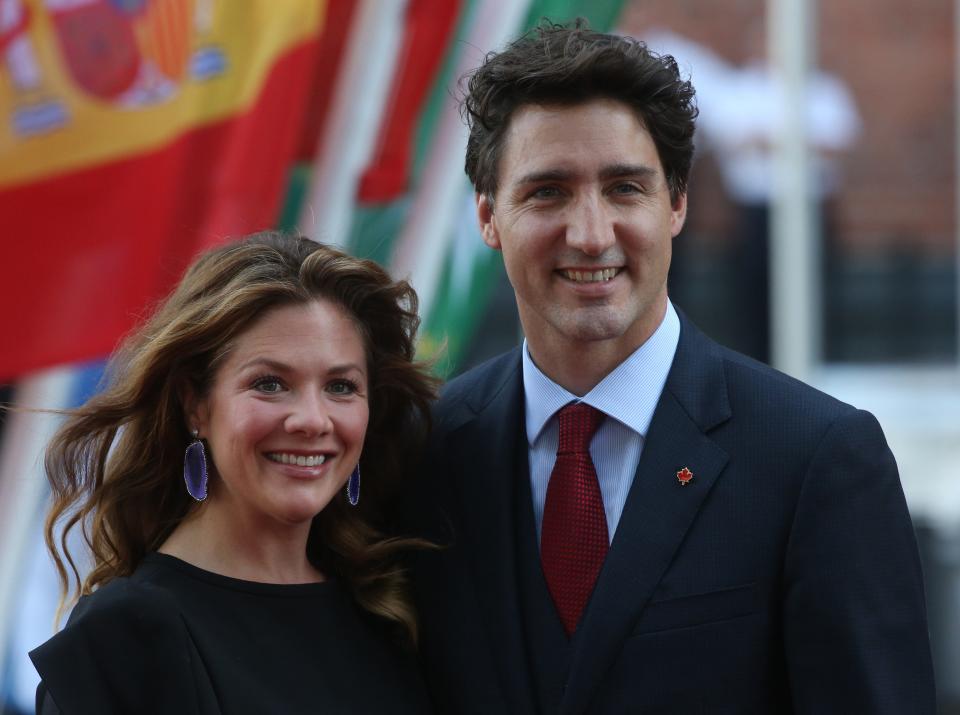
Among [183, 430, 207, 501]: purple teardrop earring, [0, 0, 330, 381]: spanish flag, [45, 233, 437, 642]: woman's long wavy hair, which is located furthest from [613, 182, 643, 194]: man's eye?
[0, 0, 330, 381]: spanish flag

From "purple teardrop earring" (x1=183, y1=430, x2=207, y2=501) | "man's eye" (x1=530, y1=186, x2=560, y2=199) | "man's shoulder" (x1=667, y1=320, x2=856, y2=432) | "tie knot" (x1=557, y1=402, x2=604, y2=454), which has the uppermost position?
"man's eye" (x1=530, y1=186, x2=560, y2=199)

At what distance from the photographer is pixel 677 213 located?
8.91 feet

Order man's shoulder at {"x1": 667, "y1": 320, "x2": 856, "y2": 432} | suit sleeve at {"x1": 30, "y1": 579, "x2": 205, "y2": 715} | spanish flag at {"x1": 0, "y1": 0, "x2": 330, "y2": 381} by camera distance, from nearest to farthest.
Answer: suit sleeve at {"x1": 30, "y1": 579, "x2": 205, "y2": 715}
man's shoulder at {"x1": 667, "y1": 320, "x2": 856, "y2": 432}
spanish flag at {"x1": 0, "y1": 0, "x2": 330, "y2": 381}

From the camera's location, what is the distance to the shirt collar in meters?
2.58

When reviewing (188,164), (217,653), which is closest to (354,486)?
(217,653)

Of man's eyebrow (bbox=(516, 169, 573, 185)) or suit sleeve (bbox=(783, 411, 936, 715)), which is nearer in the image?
suit sleeve (bbox=(783, 411, 936, 715))

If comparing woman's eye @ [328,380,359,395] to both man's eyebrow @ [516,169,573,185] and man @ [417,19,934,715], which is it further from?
man's eyebrow @ [516,169,573,185]

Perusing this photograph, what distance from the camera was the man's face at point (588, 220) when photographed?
2.53 metres

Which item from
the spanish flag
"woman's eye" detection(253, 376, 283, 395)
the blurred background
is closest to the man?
"woman's eye" detection(253, 376, 283, 395)

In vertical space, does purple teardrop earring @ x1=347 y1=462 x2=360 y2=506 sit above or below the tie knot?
below

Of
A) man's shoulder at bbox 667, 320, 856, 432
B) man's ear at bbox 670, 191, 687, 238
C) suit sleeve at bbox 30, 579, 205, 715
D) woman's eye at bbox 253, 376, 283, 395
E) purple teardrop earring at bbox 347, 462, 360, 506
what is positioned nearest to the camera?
suit sleeve at bbox 30, 579, 205, 715

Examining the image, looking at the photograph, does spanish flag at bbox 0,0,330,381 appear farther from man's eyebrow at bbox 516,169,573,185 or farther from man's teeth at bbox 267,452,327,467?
man's eyebrow at bbox 516,169,573,185

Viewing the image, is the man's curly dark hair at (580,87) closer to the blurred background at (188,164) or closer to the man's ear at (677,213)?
the man's ear at (677,213)

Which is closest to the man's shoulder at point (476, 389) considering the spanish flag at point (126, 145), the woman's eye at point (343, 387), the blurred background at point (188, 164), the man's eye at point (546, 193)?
the woman's eye at point (343, 387)
